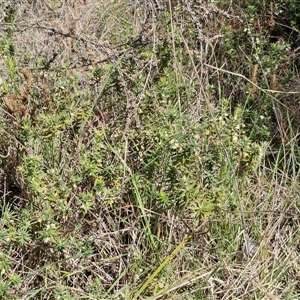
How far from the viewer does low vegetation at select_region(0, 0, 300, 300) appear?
1875 mm

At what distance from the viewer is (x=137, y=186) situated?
6.48ft

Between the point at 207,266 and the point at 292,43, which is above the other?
the point at 292,43

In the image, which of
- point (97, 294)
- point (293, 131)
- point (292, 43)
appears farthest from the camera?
point (292, 43)

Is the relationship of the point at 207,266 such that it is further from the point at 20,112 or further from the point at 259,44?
the point at 259,44

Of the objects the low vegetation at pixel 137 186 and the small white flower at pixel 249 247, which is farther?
the small white flower at pixel 249 247

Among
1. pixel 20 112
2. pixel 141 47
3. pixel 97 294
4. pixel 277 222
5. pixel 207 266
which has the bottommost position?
pixel 97 294

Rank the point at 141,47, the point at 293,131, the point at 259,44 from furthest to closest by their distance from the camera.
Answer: the point at 259,44 < the point at 293,131 < the point at 141,47

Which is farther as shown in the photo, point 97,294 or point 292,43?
point 292,43

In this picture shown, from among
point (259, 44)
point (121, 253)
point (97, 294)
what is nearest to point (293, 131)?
point (259, 44)

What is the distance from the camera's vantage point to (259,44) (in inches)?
105

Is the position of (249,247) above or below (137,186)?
below

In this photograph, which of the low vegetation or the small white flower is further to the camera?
the small white flower

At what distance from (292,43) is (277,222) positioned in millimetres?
Answer: 1139

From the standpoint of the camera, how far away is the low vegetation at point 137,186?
1.88 metres
